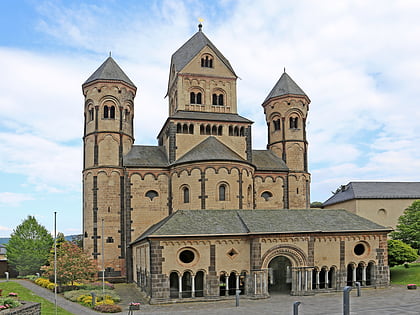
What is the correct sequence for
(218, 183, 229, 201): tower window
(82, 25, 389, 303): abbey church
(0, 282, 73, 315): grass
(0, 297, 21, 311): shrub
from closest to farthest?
(0, 297, 21, 311): shrub
(0, 282, 73, 315): grass
(82, 25, 389, 303): abbey church
(218, 183, 229, 201): tower window

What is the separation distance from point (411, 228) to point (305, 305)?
2862cm

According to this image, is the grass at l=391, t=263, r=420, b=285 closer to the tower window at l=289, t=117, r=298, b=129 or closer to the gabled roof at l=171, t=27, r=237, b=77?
the tower window at l=289, t=117, r=298, b=129

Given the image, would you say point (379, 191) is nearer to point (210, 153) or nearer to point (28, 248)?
point (210, 153)

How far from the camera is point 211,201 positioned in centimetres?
4859

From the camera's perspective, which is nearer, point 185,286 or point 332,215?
point 185,286

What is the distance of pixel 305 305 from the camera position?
33.6 meters

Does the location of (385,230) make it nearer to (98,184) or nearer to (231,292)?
(231,292)

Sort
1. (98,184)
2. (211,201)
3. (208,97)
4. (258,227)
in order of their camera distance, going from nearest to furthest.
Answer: (258,227)
(211,201)
(98,184)
(208,97)

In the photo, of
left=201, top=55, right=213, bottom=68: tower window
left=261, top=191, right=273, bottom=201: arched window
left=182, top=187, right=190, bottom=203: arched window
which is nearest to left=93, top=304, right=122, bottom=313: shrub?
left=182, top=187, right=190, bottom=203: arched window

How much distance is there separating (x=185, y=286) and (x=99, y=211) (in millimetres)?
15867

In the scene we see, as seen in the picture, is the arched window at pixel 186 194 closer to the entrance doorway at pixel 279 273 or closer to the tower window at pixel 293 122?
the entrance doorway at pixel 279 273

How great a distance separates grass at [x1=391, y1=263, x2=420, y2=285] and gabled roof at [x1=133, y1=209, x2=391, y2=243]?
7.37 metres

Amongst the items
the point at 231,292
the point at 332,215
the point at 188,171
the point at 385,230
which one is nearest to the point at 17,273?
the point at 188,171

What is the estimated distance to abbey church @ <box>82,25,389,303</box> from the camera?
1518 inches
